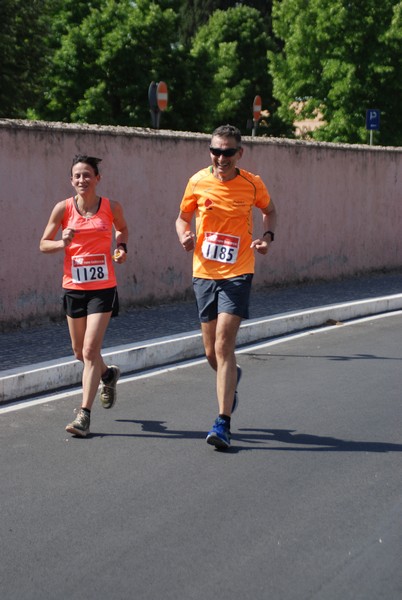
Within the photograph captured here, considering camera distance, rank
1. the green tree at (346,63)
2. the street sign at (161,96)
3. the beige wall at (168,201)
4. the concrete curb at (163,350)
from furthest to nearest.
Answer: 1. the green tree at (346,63)
2. the street sign at (161,96)
3. the beige wall at (168,201)
4. the concrete curb at (163,350)

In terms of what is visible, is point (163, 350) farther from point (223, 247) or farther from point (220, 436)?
point (220, 436)

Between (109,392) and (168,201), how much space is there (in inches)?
240

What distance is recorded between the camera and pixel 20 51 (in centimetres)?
2770

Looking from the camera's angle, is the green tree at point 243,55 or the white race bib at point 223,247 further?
the green tree at point 243,55

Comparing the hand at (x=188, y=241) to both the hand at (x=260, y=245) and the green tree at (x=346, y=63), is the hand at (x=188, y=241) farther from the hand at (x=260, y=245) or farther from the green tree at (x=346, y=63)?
the green tree at (x=346, y=63)

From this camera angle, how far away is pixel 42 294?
11648 millimetres

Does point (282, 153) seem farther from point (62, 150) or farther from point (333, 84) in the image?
point (333, 84)

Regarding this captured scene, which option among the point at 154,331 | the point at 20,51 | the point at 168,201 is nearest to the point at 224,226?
the point at 154,331

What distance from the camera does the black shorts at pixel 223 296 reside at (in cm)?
692

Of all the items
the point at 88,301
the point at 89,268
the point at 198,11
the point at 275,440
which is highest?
the point at 198,11

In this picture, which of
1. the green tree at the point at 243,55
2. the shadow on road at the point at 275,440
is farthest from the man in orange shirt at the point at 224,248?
the green tree at the point at 243,55

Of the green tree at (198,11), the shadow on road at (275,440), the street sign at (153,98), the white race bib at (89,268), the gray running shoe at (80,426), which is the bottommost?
the shadow on road at (275,440)

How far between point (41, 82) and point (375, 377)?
72.7ft

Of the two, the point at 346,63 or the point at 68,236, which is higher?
the point at 346,63
